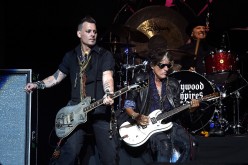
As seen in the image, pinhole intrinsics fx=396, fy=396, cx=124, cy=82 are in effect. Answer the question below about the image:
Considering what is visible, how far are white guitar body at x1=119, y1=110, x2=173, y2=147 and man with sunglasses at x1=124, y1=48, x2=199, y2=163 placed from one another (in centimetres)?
5

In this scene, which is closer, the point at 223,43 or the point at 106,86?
the point at 106,86

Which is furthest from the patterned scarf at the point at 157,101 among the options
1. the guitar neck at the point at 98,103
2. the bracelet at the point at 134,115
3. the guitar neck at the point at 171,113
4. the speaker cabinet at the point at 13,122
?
the speaker cabinet at the point at 13,122

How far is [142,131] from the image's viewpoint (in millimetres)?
5566

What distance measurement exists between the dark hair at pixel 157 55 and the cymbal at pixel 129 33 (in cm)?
89

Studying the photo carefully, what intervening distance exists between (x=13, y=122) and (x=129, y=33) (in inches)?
112

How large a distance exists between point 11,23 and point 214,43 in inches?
165

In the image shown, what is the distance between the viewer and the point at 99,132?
5020mm

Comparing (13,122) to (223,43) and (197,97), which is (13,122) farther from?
(223,43)

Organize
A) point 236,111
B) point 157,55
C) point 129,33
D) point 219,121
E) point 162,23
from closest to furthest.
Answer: point 157,55, point 129,33, point 219,121, point 236,111, point 162,23

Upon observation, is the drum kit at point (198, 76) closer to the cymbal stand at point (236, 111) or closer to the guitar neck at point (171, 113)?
the cymbal stand at point (236, 111)

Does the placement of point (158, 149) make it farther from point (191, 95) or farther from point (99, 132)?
point (191, 95)

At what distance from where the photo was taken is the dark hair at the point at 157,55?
19.2 ft

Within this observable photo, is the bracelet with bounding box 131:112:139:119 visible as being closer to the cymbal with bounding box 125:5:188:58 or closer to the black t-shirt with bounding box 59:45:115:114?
the black t-shirt with bounding box 59:45:115:114

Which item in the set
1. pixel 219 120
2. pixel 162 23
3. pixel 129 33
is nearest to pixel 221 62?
pixel 219 120
